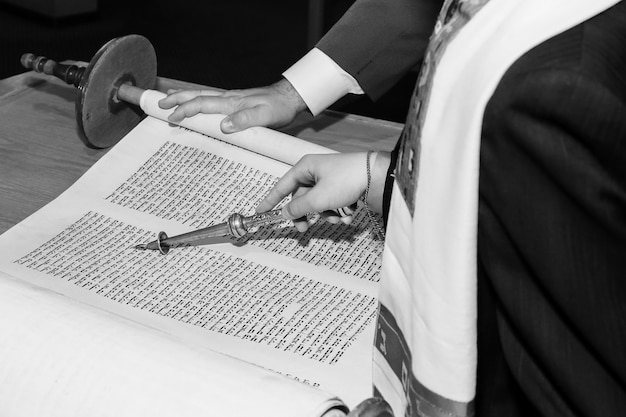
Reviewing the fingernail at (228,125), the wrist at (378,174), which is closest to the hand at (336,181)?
the wrist at (378,174)

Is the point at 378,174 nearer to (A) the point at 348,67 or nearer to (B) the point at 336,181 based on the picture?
(B) the point at 336,181

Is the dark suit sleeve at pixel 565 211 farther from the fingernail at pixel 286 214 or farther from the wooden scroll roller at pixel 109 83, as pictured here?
the wooden scroll roller at pixel 109 83

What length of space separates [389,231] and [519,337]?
13cm

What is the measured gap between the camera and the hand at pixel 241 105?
3.58 feet

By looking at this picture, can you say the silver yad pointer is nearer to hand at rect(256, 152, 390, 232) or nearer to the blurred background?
hand at rect(256, 152, 390, 232)

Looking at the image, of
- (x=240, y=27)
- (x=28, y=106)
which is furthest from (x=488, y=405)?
(x=240, y=27)

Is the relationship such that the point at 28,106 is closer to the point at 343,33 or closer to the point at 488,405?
the point at 343,33

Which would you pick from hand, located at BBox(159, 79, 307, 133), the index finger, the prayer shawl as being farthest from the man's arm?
the prayer shawl

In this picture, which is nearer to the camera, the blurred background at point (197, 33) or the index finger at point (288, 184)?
the index finger at point (288, 184)

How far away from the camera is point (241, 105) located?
1.12 meters

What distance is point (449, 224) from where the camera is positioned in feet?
1.77

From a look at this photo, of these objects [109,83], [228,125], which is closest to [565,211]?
[228,125]

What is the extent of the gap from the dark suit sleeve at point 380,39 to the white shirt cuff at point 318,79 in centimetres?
1

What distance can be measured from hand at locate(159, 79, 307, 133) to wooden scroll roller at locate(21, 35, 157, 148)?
2.6 inches
